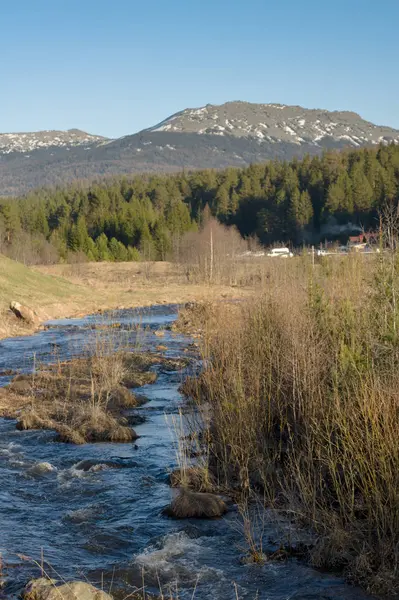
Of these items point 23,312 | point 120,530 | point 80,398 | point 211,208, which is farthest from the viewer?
point 211,208

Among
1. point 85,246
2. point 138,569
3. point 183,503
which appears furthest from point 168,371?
point 85,246

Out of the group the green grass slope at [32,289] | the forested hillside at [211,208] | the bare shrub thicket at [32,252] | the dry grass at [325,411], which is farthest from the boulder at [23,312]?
the forested hillside at [211,208]

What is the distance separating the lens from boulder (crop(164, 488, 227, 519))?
10.1m

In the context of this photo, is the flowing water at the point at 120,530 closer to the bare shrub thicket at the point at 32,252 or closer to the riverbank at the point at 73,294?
the riverbank at the point at 73,294

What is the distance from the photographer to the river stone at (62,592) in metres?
7.23

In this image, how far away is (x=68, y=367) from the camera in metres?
21.3

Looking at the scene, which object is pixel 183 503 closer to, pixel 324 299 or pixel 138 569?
pixel 138 569

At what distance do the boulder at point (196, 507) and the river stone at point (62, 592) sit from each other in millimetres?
2881

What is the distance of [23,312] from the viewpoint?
113ft

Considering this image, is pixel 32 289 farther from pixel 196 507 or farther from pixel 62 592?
pixel 62 592

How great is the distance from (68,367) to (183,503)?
11.6m

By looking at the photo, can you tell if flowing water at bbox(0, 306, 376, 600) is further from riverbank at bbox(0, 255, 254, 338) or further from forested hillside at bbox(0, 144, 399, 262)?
Result: forested hillside at bbox(0, 144, 399, 262)

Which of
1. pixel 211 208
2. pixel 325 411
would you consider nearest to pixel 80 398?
pixel 325 411

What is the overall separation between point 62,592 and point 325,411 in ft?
14.7
